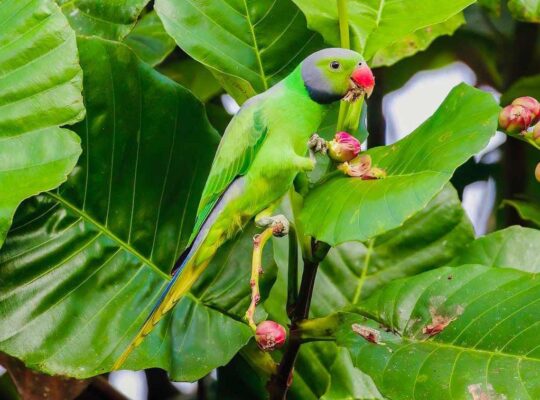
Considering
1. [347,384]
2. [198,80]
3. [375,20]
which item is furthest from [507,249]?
[198,80]

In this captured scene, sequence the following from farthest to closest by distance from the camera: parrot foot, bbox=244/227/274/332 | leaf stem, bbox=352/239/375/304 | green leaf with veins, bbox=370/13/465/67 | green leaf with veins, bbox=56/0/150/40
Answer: green leaf with veins, bbox=370/13/465/67 → leaf stem, bbox=352/239/375/304 → green leaf with veins, bbox=56/0/150/40 → parrot foot, bbox=244/227/274/332

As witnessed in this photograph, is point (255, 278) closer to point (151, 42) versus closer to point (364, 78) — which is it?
point (364, 78)

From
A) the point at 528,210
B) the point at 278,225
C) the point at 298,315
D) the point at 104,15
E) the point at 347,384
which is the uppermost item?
the point at 104,15

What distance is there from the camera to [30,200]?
1.15 m

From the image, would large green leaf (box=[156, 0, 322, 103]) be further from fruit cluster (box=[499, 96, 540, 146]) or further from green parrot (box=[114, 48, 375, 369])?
fruit cluster (box=[499, 96, 540, 146])

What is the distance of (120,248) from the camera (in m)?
1.21

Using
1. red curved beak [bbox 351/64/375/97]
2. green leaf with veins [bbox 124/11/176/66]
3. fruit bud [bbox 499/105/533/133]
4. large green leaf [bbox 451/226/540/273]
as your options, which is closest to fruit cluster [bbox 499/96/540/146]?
fruit bud [bbox 499/105/533/133]

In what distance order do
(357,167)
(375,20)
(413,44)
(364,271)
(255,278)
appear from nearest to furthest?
(255,278) < (357,167) < (375,20) < (364,271) < (413,44)

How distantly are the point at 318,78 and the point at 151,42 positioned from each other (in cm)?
53

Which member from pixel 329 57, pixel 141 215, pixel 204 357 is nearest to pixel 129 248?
pixel 141 215

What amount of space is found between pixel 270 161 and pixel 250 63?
243 millimetres

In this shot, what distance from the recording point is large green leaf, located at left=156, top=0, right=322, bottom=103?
120cm

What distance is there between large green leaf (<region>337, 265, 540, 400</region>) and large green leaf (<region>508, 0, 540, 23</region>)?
1.57 feet

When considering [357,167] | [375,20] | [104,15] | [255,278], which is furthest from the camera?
[104,15]
